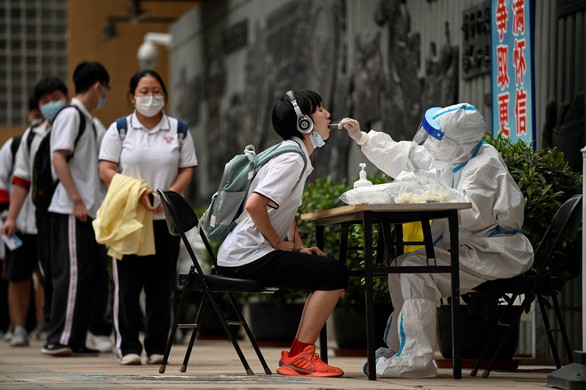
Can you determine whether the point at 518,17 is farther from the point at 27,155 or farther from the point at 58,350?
the point at 27,155

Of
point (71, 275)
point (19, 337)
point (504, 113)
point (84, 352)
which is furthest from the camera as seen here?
point (19, 337)

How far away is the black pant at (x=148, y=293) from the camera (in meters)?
8.73

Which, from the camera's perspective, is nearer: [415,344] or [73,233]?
[415,344]

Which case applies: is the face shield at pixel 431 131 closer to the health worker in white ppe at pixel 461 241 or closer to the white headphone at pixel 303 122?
the health worker in white ppe at pixel 461 241

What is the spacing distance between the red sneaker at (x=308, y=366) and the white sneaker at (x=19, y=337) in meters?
5.07

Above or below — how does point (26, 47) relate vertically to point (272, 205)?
above

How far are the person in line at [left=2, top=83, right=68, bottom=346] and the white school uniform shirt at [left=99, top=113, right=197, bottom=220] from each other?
2.07 meters

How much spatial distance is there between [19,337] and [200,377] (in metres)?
5.02

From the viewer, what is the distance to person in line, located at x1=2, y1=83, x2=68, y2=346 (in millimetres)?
11344

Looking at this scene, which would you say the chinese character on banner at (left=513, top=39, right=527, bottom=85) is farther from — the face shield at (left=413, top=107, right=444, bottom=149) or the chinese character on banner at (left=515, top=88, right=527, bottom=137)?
the face shield at (left=413, top=107, right=444, bottom=149)

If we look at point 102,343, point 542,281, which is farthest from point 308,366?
point 102,343

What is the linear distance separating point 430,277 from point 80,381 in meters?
1.98

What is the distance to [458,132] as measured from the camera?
7.29 metres

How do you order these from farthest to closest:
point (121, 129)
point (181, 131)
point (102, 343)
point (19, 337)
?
point (19, 337)
point (102, 343)
point (181, 131)
point (121, 129)
